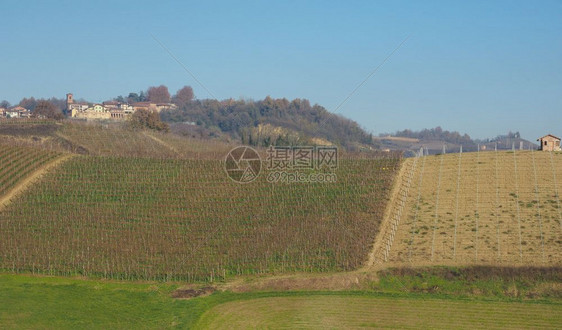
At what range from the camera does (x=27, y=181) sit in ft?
134

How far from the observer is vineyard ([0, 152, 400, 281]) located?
1184 inches

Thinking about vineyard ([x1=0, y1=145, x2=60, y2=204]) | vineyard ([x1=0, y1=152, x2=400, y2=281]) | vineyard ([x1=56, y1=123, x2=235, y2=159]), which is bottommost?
vineyard ([x1=0, y1=152, x2=400, y2=281])

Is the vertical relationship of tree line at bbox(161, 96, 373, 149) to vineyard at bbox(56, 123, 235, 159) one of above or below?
above

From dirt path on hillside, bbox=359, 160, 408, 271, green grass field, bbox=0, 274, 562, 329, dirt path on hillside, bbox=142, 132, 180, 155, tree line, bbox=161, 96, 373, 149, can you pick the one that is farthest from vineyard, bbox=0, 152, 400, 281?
tree line, bbox=161, 96, 373, 149

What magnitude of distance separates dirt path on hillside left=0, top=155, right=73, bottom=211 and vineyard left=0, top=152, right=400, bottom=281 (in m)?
0.57

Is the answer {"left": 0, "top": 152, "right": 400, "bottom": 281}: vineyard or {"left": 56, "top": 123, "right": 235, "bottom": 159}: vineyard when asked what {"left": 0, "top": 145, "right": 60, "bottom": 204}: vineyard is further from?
{"left": 56, "top": 123, "right": 235, "bottom": 159}: vineyard

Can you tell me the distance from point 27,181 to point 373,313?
1024 inches

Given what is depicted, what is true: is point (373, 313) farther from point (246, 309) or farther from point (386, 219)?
point (386, 219)

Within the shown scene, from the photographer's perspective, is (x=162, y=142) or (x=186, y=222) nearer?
(x=186, y=222)

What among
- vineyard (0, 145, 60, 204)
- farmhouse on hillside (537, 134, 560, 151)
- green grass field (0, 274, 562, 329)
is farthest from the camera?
farmhouse on hillside (537, 134, 560, 151)

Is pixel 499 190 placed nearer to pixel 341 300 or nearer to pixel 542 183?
pixel 542 183

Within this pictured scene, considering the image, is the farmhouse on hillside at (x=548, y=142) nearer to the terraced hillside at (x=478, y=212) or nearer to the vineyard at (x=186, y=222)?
the terraced hillside at (x=478, y=212)

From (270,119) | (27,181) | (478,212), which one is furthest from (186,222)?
(270,119)

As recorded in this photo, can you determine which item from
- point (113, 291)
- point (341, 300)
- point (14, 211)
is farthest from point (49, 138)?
point (341, 300)
